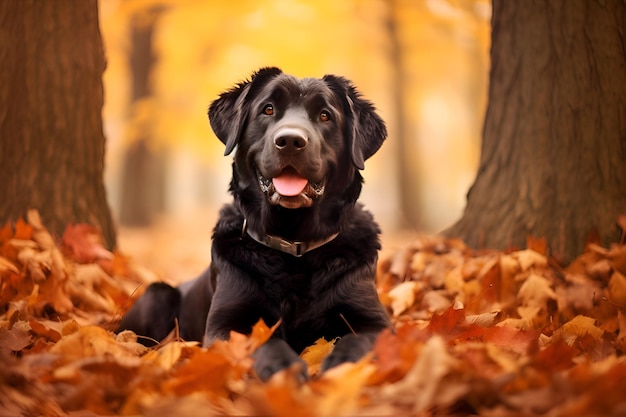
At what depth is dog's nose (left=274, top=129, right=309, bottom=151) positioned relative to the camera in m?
2.89

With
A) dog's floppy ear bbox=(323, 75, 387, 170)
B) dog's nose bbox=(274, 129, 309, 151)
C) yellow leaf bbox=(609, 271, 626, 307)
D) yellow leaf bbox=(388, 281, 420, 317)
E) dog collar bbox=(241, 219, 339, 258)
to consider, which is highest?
dog's floppy ear bbox=(323, 75, 387, 170)

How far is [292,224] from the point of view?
10.5ft

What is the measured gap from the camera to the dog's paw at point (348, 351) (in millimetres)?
2277

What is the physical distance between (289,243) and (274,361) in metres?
0.96

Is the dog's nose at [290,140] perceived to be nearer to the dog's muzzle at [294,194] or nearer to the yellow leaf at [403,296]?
the dog's muzzle at [294,194]

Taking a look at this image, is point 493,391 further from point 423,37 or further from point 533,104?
point 423,37

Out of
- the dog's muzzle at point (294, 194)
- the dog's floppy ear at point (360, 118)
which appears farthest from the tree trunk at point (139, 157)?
the dog's muzzle at point (294, 194)

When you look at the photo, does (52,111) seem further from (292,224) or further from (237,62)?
(237,62)

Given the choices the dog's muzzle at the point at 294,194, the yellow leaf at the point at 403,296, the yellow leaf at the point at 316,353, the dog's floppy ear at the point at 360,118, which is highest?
the dog's floppy ear at the point at 360,118

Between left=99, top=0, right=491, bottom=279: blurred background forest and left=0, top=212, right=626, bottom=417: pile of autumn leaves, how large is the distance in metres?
5.16

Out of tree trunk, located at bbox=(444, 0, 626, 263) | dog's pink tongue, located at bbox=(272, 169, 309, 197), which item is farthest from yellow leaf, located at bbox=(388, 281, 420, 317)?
dog's pink tongue, located at bbox=(272, 169, 309, 197)

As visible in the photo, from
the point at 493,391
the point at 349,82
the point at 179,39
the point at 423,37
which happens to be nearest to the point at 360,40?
the point at 423,37

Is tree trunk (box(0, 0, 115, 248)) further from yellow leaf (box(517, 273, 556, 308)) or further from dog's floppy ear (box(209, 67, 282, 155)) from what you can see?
yellow leaf (box(517, 273, 556, 308))

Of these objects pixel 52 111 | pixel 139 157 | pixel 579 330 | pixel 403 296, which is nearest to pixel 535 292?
pixel 579 330
